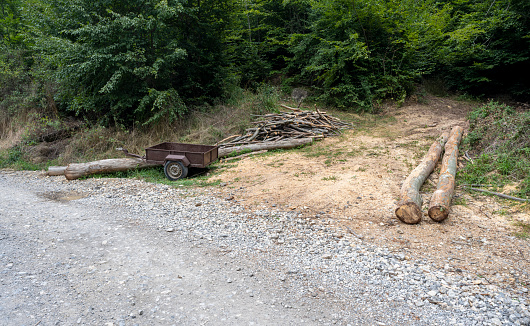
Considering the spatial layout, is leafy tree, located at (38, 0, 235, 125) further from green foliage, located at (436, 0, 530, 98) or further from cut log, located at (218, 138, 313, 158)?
green foliage, located at (436, 0, 530, 98)

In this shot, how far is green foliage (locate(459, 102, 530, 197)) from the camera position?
5.93 m

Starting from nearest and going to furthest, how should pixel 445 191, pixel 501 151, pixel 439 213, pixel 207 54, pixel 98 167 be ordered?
pixel 439 213, pixel 445 191, pixel 501 151, pixel 98 167, pixel 207 54

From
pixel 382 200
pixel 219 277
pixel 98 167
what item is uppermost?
pixel 98 167

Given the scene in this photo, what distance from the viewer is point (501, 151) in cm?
698

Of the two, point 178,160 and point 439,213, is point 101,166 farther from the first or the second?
point 439,213

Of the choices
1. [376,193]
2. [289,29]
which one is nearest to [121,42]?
[376,193]

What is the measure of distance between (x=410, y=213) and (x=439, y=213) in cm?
47

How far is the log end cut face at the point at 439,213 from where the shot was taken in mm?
4730

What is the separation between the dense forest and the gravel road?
7.16m

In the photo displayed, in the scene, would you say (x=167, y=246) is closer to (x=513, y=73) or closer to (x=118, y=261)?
(x=118, y=261)

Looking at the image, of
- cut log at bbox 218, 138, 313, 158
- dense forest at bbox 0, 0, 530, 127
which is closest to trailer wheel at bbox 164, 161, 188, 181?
cut log at bbox 218, 138, 313, 158

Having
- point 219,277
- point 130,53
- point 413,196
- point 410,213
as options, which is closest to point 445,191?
point 413,196

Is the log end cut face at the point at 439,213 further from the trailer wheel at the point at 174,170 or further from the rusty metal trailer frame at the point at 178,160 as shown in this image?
the trailer wheel at the point at 174,170

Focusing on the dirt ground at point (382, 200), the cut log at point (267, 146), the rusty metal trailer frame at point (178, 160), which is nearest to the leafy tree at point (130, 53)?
the cut log at point (267, 146)
